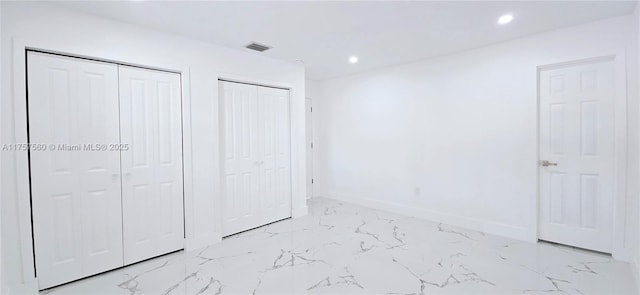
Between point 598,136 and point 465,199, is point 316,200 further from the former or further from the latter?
point 598,136

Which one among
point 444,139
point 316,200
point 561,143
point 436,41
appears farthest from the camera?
point 316,200

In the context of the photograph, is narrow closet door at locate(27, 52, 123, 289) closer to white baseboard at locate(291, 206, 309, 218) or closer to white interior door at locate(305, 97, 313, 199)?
white baseboard at locate(291, 206, 309, 218)

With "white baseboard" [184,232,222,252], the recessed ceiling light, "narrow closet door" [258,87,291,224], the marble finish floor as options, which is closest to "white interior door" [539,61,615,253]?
the marble finish floor

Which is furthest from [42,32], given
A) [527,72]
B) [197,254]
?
[527,72]

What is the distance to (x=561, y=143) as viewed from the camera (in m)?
3.12

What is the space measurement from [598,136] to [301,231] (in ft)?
11.0

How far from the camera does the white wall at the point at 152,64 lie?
85.7 inches

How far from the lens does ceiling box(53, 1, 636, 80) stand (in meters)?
2.43

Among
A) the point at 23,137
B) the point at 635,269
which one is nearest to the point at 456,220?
the point at 635,269

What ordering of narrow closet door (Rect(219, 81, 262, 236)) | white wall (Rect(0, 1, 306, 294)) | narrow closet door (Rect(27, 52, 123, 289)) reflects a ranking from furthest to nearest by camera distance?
1. narrow closet door (Rect(219, 81, 262, 236))
2. narrow closet door (Rect(27, 52, 123, 289))
3. white wall (Rect(0, 1, 306, 294))

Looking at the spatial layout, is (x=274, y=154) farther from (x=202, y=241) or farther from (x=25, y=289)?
(x=25, y=289)

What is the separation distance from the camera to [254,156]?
3807 millimetres

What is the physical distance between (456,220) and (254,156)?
284 cm

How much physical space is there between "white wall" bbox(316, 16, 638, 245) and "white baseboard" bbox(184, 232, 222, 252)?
101 inches
